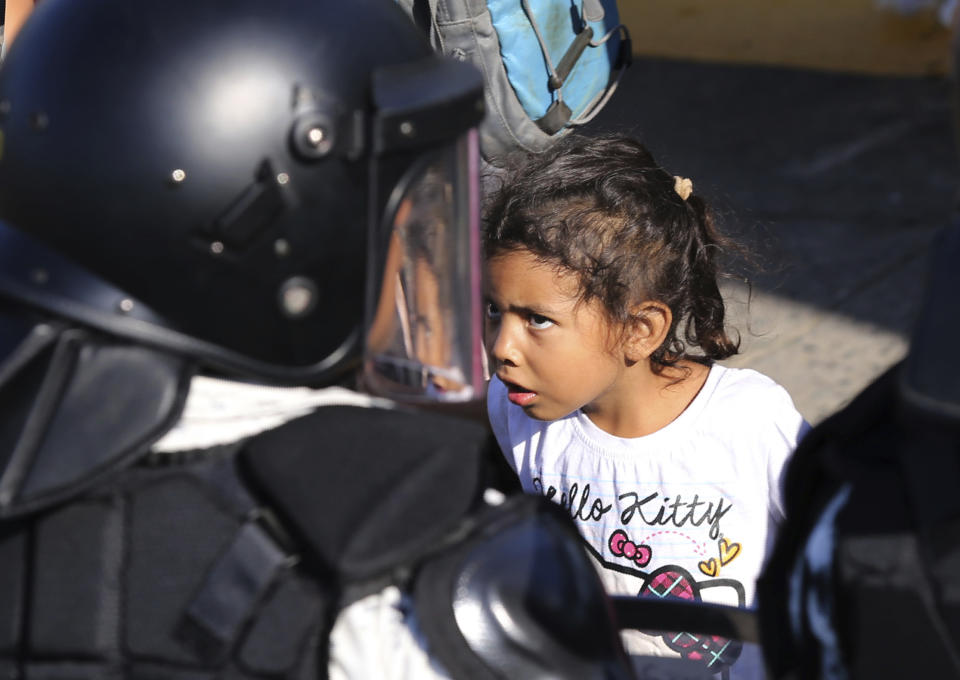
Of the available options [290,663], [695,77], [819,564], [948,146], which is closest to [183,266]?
[290,663]

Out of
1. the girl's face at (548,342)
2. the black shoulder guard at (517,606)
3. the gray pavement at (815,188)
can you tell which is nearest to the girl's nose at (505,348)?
the girl's face at (548,342)

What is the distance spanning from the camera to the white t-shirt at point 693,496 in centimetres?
230

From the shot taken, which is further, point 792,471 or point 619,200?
→ point 619,200

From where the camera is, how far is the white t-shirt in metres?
2.30

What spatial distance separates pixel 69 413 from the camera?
4.23ft

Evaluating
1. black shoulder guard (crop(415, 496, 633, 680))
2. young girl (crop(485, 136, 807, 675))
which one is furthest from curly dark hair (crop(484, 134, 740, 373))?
black shoulder guard (crop(415, 496, 633, 680))

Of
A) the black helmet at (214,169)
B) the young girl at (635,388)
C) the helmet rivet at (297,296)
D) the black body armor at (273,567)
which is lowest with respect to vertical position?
the young girl at (635,388)

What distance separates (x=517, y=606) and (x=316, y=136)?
61 cm

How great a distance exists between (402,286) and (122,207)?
16.6 inches

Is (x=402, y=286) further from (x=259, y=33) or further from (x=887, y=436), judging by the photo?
(x=887, y=436)

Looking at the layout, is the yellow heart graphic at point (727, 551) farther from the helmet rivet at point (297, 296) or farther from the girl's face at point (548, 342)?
the helmet rivet at point (297, 296)

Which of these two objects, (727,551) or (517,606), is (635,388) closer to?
(727,551)

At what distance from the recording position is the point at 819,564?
1.37 metres

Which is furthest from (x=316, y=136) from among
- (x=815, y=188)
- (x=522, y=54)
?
(x=815, y=188)
